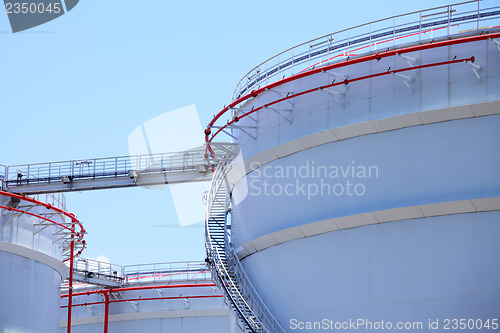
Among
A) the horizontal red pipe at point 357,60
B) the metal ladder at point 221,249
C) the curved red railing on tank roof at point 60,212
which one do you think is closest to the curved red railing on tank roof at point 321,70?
the horizontal red pipe at point 357,60

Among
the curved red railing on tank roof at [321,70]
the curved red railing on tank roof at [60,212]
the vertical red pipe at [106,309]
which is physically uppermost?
the curved red railing on tank roof at [321,70]

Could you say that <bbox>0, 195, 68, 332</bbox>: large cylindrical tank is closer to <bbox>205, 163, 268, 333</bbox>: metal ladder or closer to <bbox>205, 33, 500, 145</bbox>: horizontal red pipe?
<bbox>205, 163, 268, 333</bbox>: metal ladder

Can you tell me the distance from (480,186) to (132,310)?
22.8m

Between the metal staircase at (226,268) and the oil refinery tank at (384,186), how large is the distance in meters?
0.24

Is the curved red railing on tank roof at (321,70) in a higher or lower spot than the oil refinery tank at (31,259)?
higher

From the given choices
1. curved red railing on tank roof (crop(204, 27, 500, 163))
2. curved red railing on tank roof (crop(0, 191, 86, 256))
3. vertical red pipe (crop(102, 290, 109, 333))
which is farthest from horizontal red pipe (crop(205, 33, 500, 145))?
vertical red pipe (crop(102, 290, 109, 333))

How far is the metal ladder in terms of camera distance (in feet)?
86.2

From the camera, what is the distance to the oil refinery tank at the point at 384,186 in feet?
72.8

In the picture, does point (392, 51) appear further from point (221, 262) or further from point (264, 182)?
point (221, 262)

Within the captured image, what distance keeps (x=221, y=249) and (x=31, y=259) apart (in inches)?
348

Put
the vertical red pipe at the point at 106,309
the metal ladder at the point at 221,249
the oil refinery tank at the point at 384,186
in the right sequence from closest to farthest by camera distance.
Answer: the oil refinery tank at the point at 384,186 < the metal ladder at the point at 221,249 < the vertical red pipe at the point at 106,309

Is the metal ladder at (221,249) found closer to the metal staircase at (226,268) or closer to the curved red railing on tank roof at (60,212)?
the metal staircase at (226,268)

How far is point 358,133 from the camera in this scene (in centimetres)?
2427

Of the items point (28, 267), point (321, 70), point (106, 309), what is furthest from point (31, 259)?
point (321, 70)
